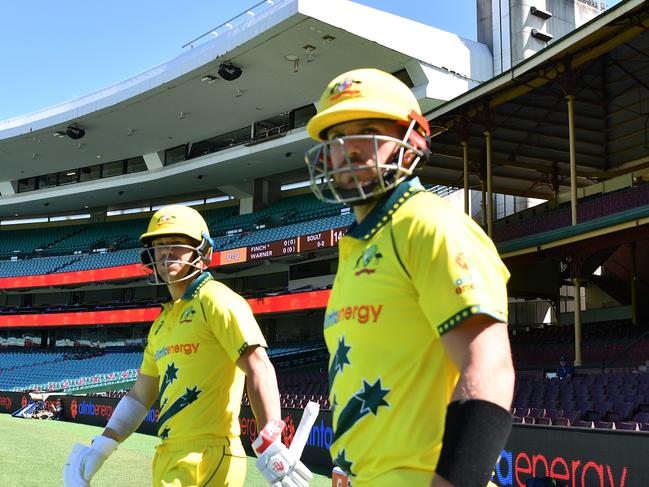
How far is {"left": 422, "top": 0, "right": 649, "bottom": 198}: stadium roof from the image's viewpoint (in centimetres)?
1762

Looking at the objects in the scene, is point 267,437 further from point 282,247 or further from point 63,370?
point 63,370

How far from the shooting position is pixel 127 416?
13.5 ft

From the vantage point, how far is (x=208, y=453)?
355 cm

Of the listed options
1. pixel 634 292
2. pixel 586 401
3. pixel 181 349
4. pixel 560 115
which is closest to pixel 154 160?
pixel 560 115

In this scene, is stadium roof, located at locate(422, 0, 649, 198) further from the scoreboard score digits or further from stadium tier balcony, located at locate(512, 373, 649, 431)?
stadium tier balcony, located at locate(512, 373, 649, 431)

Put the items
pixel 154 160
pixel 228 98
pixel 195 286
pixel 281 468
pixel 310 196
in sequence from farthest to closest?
1. pixel 154 160
2. pixel 310 196
3. pixel 228 98
4. pixel 195 286
5. pixel 281 468

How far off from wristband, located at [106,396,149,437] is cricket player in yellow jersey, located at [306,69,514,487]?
7.74ft

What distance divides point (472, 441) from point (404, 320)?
16.4 inches

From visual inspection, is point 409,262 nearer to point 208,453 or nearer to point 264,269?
point 208,453

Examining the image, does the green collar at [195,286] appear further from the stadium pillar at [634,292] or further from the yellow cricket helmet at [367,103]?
the stadium pillar at [634,292]

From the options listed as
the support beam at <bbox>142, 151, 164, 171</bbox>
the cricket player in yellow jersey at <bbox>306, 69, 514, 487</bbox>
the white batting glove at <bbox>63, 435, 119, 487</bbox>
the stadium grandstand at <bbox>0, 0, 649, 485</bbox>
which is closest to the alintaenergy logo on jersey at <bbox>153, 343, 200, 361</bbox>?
the white batting glove at <bbox>63, 435, 119, 487</bbox>

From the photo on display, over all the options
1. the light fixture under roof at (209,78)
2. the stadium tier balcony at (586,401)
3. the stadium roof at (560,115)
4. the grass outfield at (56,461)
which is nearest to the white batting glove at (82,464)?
the grass outfield at (56,461)

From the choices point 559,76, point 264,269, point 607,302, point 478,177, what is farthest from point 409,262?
point 264,269

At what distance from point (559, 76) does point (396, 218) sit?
18.3 meters
